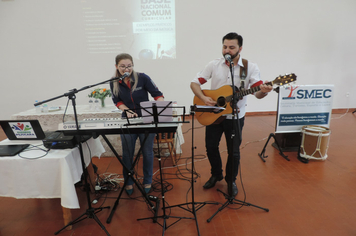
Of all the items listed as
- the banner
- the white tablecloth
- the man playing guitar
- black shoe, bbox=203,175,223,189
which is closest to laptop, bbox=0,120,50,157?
the white tablecloth

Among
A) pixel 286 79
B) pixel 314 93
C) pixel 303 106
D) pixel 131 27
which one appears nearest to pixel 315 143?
pixel 303 106

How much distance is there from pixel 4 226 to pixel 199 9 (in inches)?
219

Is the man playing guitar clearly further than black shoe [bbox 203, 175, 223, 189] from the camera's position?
No

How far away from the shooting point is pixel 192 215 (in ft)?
6.68

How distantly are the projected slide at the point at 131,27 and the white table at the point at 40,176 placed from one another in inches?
166

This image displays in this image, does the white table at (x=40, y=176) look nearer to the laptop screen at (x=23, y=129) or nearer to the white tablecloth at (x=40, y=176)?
the white tablecloth at (x=40, y=176)

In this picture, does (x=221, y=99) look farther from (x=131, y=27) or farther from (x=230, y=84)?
(x=131, y=27)

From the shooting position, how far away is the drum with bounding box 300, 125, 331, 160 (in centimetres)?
300

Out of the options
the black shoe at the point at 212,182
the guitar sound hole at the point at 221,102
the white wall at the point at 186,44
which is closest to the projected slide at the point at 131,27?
the white wall at the point at 186,44

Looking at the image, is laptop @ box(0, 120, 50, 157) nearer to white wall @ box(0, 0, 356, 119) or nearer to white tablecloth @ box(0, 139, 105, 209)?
white tablecloth @ box(0, 139, 105, 209)

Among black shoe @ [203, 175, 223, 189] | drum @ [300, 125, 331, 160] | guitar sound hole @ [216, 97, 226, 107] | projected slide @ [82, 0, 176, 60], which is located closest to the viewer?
guitar sound hole @ [216, 97, 226, 107]

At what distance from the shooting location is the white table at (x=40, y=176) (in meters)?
1.73

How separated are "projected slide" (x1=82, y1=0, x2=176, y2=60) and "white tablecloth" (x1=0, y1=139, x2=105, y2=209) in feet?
13.9

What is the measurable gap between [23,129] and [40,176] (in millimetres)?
462
